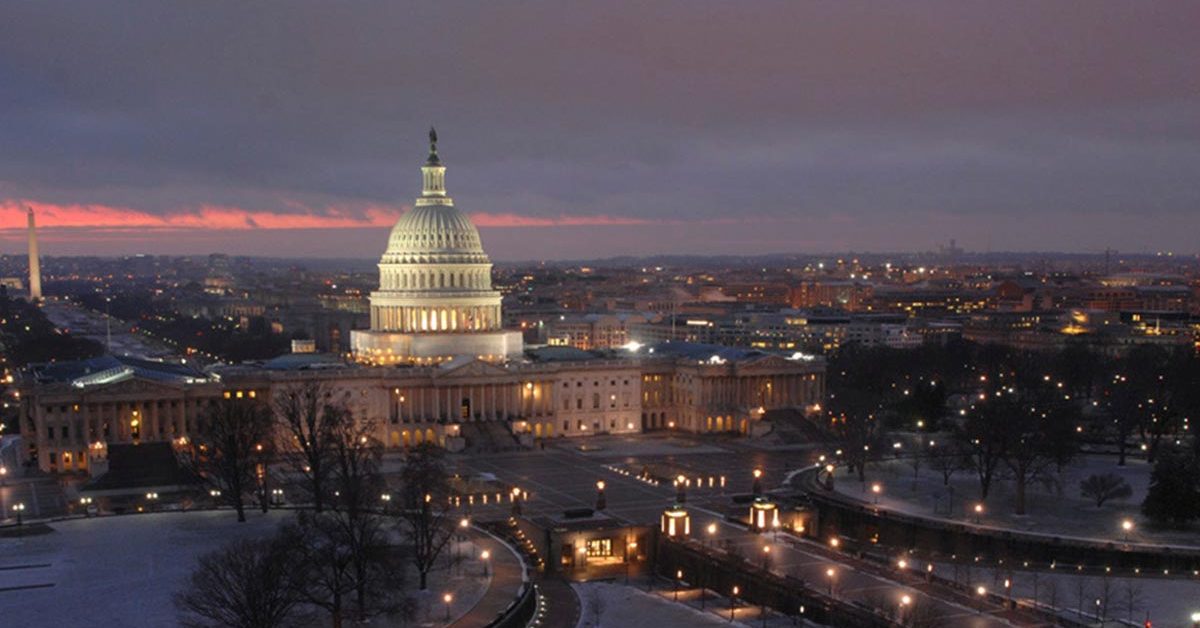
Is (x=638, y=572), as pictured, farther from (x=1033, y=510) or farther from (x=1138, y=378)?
(x=1138, y=378)

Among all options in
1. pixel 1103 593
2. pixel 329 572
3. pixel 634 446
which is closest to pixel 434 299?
pixel 634 446

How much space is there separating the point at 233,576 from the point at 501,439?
2150 inches

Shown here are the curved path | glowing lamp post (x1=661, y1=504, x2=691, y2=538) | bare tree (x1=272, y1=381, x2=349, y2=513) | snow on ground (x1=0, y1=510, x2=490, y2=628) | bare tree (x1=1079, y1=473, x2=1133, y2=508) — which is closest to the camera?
snow on ground (x1=0, y1=510, x2=490, y2=628)

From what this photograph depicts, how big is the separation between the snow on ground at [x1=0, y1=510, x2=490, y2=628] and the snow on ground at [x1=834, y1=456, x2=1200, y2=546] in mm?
27933

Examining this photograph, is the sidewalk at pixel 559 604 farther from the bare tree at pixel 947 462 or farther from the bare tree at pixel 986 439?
the bare tree at pixel 947 462

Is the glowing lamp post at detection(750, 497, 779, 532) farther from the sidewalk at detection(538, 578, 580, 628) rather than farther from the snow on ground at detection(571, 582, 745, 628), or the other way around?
the sidewalk at detection(538, 578, 580, 628)

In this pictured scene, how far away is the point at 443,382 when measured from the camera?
106m

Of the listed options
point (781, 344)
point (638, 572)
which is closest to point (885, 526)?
point (638, 572)

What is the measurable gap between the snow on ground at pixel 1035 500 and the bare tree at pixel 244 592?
38240mm

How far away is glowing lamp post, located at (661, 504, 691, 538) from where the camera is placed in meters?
65.8

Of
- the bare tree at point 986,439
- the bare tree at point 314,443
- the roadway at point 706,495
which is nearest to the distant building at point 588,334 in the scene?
the roadway at point 706,495

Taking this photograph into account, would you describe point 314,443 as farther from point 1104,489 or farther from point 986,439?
point 1104,489

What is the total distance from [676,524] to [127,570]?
26.3 meters

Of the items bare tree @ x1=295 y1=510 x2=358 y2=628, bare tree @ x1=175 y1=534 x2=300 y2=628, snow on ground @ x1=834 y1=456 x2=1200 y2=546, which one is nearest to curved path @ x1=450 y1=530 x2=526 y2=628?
bare tree @ x1=295 y1=510 x2=358 y2=628
